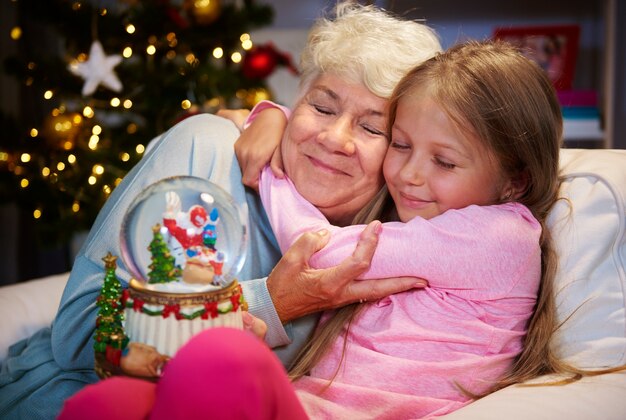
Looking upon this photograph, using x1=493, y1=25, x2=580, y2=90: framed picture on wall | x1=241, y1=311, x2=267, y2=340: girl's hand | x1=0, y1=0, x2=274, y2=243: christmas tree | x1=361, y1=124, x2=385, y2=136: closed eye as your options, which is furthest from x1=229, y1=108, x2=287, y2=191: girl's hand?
x1=493, y1=25, x2=580, y2=90: framed picture on wall

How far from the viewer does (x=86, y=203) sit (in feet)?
10.3

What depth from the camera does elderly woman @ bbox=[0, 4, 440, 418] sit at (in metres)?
1.46

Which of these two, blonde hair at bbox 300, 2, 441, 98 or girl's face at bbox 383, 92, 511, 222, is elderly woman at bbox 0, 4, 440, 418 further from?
girl's face at bbox 383, 92, 511, 222

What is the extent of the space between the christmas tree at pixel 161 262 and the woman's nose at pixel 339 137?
23.4 inches

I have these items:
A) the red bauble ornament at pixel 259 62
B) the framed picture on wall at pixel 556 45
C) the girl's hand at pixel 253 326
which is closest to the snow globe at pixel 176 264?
the girl's hand at pixel 253 326


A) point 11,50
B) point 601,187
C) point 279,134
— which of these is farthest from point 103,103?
point 601,187

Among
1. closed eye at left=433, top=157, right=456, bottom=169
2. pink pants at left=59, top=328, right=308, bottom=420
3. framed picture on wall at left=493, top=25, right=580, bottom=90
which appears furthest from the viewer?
framed picture on wall at left=493, top=25, right=580, bottom=90

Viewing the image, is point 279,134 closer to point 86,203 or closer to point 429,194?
point 429,194

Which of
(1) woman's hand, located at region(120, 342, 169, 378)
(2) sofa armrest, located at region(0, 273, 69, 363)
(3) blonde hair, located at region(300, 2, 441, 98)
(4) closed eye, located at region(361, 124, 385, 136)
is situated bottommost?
(2) sofa armrest, located at region(0, 273, 69, 363)

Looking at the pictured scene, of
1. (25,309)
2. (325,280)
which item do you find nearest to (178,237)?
(325,280)

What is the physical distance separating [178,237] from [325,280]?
0.44 meters

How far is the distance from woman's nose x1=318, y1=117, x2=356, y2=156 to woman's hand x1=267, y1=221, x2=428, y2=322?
20cm

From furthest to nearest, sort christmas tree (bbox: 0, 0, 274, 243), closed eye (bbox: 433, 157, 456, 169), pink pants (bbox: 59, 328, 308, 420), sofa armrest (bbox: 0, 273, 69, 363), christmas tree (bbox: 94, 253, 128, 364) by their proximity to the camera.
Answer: christmas tree (bbox: 0, 0, 274, 243) < sofa armrest (bbox: 0, 273, 69, 363) < closed eye (bbox: 433, 157, 456, 169) < christmas tree (bbox: 94, 253, 128, 364) < pink pants (bbox: 59, 328, 308, 420)

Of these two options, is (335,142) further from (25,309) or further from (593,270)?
(25,309)
